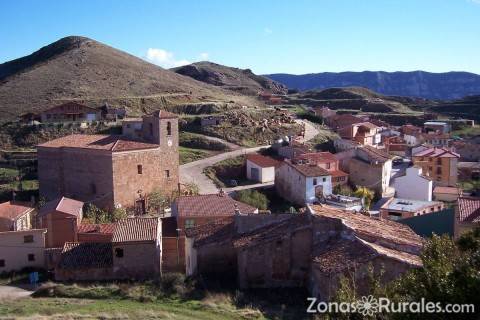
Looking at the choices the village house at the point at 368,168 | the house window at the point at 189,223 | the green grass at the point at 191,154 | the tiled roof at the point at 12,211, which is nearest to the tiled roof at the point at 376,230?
the house window at the point at 189,223

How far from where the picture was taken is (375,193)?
4219 centimetres

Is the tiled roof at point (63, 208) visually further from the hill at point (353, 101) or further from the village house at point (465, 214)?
the hill at point (353, 101)

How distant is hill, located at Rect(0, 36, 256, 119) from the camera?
65.4 m

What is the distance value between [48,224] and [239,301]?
12.0 metres

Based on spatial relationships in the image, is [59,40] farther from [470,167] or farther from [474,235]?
[474,235]

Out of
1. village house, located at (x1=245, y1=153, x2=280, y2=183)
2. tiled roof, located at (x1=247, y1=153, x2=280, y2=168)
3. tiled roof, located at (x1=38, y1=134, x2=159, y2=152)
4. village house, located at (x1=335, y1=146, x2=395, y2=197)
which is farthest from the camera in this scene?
tiled roof, located at (x1=247, y1=153, x2=280, y2=168)

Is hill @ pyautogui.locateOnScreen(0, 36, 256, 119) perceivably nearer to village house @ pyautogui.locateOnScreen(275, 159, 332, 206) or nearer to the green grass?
the green grass

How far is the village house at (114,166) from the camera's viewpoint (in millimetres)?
32688

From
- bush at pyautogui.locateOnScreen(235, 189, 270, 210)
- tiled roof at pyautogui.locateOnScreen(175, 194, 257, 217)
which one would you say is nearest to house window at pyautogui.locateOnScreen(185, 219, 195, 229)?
tiled roof at pyautogui.locateOnScreen(175, 194, 257, 217)

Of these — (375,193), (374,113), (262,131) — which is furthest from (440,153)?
(374,113)

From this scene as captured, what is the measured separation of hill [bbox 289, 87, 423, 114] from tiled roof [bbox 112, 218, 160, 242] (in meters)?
91.1

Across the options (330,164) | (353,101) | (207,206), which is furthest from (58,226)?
(353,101)

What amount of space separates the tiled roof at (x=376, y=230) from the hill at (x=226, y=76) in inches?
3796

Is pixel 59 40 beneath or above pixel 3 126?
above
